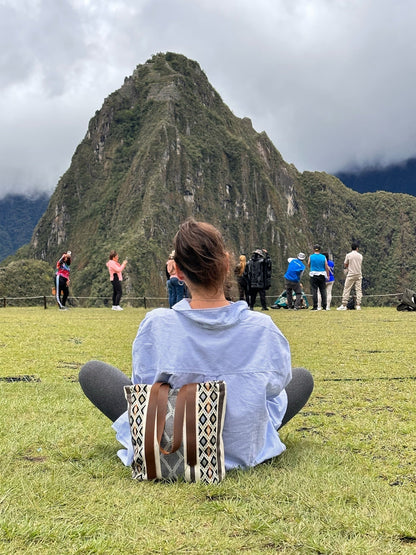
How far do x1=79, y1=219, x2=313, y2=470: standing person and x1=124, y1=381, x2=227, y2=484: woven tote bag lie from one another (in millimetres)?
118

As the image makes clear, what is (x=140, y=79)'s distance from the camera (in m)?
153

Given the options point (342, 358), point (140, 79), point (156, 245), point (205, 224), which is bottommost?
point (342, 358)

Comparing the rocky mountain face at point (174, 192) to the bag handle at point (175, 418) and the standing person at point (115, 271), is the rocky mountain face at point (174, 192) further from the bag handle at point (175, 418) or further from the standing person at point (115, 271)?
the bag handle at point (175, 418)

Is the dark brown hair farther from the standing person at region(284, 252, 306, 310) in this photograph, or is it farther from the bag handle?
the standing person at region(284, 252, 306, 310)

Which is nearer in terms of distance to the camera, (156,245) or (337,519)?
→ (337,519)

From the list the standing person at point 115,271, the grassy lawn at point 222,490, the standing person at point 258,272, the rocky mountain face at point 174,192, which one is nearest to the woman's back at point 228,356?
the grassy lawn at point 222,490

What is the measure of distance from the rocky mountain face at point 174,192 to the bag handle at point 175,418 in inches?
4247

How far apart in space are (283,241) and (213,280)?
15503 cm

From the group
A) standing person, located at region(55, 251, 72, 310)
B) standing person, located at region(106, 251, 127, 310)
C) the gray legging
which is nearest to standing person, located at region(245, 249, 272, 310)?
standing person, located at region(106, 251, 127, 310)

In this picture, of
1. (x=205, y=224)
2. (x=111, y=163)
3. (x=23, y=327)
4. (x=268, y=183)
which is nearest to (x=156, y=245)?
(x=111, y=163)

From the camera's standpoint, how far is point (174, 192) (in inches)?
5212

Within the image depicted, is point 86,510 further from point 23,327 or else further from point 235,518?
point 23,327

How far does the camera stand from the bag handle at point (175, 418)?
7.27 feet

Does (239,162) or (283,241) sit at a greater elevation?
(239,162)
